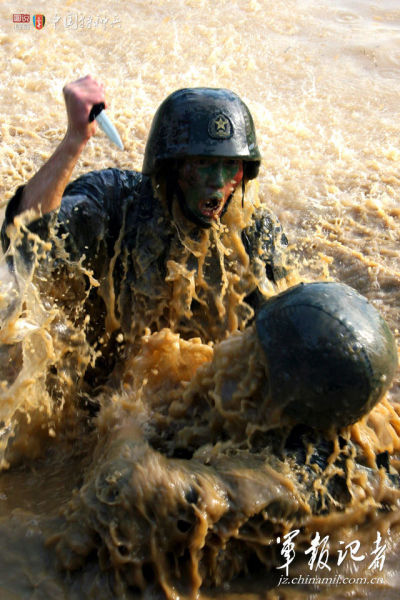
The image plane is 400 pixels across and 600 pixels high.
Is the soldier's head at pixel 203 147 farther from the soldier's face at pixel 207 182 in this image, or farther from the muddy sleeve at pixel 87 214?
the muddy sleeve at pixel 87 214

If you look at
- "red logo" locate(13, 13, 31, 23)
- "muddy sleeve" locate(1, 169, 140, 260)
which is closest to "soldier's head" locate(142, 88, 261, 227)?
"muddy sleeve" locate(1, 169, 140, 260)

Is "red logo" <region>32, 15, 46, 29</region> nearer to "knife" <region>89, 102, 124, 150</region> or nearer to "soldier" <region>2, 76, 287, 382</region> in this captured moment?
"soldier" <region>2, 76, 287, 382</region>

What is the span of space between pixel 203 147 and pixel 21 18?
649 cm

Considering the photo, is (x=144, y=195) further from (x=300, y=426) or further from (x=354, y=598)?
(x=354, y=598)

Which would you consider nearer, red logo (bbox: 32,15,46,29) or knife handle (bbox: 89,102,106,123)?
knife handle (bbox: 89,102,106,123)

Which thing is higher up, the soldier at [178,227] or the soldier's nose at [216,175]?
the soldier's nose at [216,175]

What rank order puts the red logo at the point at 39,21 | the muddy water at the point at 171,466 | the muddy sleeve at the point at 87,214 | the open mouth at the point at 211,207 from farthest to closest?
the red logo at the point at 39,21, the open mouth at the point at 211,207, the muddy sleeve at the point at 87,214, the muddy water at the point at 171,466

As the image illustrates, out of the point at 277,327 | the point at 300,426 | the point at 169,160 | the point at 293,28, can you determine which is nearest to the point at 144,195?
the point at 169,160

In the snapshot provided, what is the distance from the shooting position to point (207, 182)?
348cm

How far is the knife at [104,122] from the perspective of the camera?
3.09 metres

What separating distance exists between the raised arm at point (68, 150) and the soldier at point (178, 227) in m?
0.01

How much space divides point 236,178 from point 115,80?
4866 mm

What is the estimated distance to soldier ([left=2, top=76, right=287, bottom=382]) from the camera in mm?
3430

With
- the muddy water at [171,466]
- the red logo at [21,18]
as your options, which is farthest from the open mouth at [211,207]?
the red logo at [21,18]
